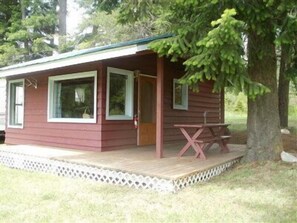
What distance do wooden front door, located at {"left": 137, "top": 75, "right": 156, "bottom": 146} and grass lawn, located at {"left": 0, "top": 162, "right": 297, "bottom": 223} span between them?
9.43ft

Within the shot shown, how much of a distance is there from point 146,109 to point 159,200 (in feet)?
14.0

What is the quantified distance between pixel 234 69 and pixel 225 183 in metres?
1.73

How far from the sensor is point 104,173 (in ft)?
18.0

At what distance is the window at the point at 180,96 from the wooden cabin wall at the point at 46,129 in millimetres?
2471

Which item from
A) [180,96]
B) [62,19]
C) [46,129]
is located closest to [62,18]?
[62,19]

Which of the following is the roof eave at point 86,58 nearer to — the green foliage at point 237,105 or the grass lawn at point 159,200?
the grass lawn at point 159,200

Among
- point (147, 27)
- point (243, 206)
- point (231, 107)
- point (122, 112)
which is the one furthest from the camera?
point (231, 107)

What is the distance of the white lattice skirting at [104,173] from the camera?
16.0ft

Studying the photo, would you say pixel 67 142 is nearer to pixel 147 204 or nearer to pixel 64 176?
pixel 64 176

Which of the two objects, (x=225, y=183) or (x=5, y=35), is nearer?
(x=225, y=183)

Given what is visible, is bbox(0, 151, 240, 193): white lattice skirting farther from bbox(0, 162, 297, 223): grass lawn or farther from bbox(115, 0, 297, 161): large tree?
bbox(115, 0, 297, 161): large tree

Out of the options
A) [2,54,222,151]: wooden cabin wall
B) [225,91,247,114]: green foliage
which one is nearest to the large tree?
[2,54,222,151]: wooden cabin wall

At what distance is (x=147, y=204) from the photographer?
4.27 meters

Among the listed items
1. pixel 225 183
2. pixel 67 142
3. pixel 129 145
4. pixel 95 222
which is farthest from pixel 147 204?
pixel 67 142
